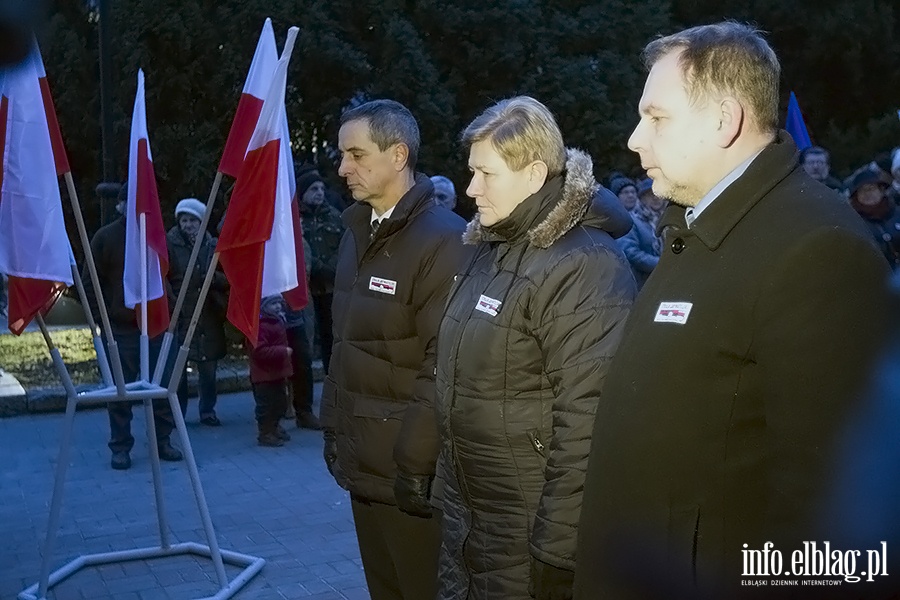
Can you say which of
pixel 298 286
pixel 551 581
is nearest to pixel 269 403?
pixel 298 286

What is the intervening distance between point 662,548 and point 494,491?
942mm

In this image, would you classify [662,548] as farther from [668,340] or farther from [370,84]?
[370,84]

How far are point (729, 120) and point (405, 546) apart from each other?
212 centimetres

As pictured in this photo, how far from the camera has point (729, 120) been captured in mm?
1936

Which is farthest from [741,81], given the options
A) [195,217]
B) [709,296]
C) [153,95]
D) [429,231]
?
[153,95]

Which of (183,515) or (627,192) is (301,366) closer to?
(183,515)

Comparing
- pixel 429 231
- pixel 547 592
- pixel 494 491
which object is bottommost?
pixel 547 592

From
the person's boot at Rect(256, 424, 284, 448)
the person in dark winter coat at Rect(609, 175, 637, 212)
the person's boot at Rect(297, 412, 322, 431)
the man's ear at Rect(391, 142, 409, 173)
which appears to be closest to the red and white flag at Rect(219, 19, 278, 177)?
the man's ear at Rect(391, 142, 409, 173)

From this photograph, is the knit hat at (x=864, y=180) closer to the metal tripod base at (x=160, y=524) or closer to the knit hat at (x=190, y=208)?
the knit hat at (x=190, y=208)

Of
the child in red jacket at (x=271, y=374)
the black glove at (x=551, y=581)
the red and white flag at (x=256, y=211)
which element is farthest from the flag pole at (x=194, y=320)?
the child in red jacket at (x=271, y=374)

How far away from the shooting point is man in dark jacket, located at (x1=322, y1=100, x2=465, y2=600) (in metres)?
3.48

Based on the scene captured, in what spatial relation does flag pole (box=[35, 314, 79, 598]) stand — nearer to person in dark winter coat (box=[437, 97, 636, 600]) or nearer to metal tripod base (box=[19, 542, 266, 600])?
metal tripod base (box=[19, 542, 266, 600])

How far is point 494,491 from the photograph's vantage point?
2.81 m

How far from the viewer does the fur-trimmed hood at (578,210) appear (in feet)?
9.18
